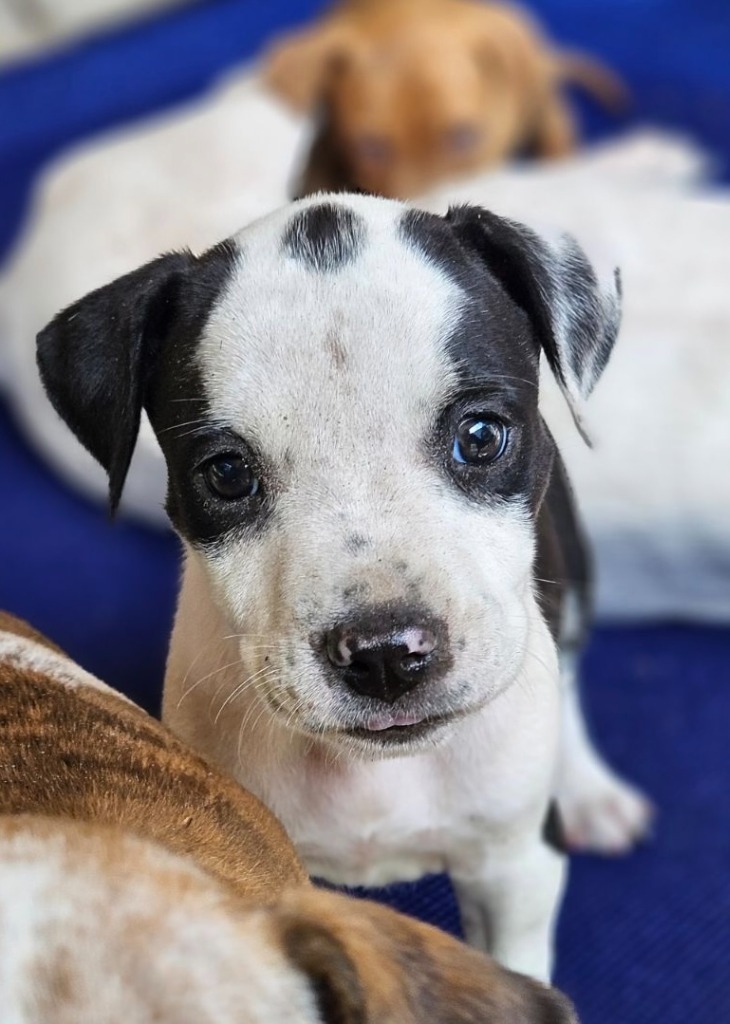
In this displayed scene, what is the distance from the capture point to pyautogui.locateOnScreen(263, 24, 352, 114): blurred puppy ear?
336 cm

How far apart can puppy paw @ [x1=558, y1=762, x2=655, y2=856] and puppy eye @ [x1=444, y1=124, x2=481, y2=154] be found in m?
1.99

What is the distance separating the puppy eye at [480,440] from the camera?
125 cm

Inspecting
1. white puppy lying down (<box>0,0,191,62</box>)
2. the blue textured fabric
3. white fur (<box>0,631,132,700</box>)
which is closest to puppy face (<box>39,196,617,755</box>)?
white fur (<box>0,631,132,700</box>)

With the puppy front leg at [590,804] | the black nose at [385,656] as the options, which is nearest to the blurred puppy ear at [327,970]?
the black nose at [385,656]

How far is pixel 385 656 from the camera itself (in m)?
1.11

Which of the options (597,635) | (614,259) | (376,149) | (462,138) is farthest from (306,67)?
(597,635)

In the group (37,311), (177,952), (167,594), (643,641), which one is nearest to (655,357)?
(643,641)

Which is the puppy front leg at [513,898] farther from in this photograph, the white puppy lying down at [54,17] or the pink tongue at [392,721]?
the white puppy lying down at [54,17]

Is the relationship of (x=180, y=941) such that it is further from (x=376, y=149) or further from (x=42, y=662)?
(x=376, y=149)

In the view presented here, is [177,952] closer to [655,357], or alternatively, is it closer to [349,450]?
[349,450]

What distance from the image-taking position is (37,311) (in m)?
2.61

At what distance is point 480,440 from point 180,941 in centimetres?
57

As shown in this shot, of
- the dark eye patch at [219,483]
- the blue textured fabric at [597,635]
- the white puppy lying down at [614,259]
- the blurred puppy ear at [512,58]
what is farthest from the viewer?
the blurred puppy ear at [512,58]

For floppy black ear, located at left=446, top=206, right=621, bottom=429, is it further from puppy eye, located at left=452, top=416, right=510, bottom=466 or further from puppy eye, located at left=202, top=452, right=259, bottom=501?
puppy eye, located at left=202, top=452, right=259, bottom=501
